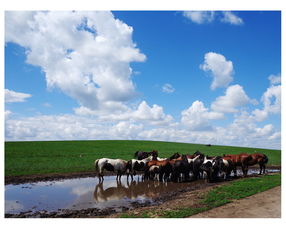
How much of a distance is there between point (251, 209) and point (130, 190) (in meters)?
7.33

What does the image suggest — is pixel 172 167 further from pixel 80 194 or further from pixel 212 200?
pixel 80 194

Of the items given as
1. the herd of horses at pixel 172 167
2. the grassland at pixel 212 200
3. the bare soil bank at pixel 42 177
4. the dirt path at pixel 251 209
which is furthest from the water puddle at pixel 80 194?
the dirt path at pixel 251 209

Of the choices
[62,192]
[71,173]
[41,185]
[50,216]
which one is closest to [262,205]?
[50,216]

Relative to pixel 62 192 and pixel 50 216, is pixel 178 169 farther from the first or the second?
pixel 50 216

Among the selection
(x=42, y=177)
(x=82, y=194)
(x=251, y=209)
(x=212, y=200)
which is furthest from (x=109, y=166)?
(x=251, y=209)

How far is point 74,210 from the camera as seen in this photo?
34.5ft

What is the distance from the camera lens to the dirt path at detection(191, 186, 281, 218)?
9039 mm

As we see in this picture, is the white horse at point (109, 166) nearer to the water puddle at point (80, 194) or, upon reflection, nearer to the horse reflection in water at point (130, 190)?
the water puddle at point (80, 194)

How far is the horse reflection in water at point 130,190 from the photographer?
12992 millimetres

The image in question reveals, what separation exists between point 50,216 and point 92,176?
30.8 ft

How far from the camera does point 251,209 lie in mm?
9656
